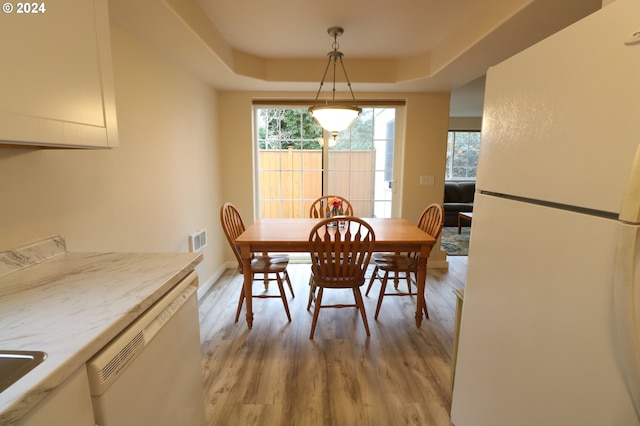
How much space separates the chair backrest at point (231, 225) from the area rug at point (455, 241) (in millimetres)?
3137

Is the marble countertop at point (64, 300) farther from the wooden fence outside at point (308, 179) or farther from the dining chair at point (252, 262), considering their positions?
the wooden fence outside at point (308, 179)

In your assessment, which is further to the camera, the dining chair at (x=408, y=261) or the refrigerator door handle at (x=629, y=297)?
the dining chair at (x=408, y=261)

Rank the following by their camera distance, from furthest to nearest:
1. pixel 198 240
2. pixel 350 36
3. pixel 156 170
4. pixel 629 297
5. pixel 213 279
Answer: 1. pixel 213 279
2. pixel 198 240
3. pixel 350 36
4. pixel 156 170
5. pixel 629 297

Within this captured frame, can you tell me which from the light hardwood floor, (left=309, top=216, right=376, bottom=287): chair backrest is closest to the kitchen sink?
the light hardwood floor

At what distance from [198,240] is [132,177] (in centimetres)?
109

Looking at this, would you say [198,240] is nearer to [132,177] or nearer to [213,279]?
[213,279]

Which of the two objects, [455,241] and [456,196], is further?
[456,196]

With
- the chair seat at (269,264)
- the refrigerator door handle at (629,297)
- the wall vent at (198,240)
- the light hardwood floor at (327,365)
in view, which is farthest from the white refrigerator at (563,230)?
the wall vent at (198,240)

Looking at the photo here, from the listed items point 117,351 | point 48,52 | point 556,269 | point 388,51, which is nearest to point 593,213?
point 556,269

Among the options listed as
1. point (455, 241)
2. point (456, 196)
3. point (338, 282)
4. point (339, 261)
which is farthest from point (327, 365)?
point (456, 196)

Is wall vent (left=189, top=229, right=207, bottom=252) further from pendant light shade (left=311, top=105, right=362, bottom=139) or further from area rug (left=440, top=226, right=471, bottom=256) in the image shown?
area rug (left=440, top=226, right=471, bottom=256)

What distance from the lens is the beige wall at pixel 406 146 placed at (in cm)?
344

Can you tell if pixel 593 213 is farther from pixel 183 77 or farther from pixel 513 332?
pixel 183 77

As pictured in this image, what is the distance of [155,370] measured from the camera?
3.00 ft
